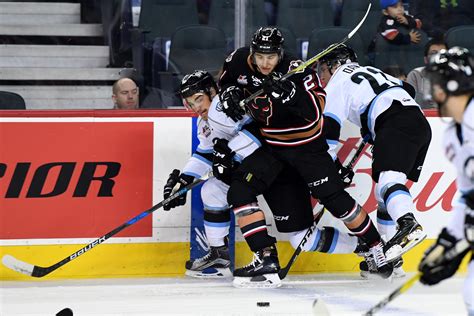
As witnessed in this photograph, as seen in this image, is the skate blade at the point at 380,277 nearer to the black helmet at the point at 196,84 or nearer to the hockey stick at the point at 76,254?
the hockey stick at the point at 76,254

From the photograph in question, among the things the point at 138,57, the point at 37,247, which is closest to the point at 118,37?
the point at 138,57

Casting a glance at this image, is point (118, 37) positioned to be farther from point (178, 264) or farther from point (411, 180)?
point (411, 180)

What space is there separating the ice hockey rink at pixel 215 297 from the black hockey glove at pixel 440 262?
3.43ft

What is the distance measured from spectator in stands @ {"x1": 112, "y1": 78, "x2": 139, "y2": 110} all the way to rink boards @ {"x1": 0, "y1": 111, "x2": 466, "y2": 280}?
0.20ft

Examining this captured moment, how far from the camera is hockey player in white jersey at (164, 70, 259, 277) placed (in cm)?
478

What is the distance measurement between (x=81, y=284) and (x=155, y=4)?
1.35 meters

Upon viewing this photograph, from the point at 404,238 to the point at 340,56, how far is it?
947mm

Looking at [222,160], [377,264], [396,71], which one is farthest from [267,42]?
[377,264]

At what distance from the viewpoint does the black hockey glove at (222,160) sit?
15.7 ft

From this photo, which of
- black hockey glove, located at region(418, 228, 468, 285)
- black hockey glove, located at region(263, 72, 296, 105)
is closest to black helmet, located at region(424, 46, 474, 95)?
black hockey glove, located at region(418, 228, 468, 285)

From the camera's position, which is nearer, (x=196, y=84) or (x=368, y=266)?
(x=196, y=84)

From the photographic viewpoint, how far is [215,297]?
15.0 feet

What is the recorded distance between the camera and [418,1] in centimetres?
539

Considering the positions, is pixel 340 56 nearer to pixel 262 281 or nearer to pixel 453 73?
pixel 262 281
